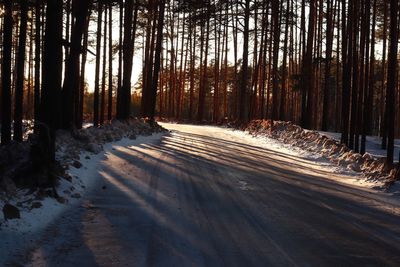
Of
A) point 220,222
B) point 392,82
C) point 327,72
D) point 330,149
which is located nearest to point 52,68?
point 220,222

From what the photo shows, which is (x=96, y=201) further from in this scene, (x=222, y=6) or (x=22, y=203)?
(x=222, y=6)

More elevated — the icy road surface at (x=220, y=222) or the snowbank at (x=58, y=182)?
the snowbank at (x=58, y=182)

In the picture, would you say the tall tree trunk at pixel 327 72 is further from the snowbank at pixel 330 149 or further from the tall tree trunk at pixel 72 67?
the tall tree trunk at pixel 72 67

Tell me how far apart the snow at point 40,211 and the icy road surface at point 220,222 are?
18 cm

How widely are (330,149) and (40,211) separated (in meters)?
11.0

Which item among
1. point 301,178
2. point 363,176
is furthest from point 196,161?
point 363,176

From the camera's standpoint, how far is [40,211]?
267 inches

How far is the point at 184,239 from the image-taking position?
6027 millimetres

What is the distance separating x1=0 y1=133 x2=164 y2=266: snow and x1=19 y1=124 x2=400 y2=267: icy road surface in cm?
18

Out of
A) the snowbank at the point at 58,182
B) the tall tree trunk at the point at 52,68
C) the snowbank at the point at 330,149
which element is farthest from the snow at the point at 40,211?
the snowbank at the point at 330,149

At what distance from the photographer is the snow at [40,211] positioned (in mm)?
5531

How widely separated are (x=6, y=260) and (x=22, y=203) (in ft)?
6.53

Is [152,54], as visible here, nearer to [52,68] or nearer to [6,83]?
[6,83]

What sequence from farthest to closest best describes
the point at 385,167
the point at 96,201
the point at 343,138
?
the point at 343,138
the point at 385,167
the point at 96,201
